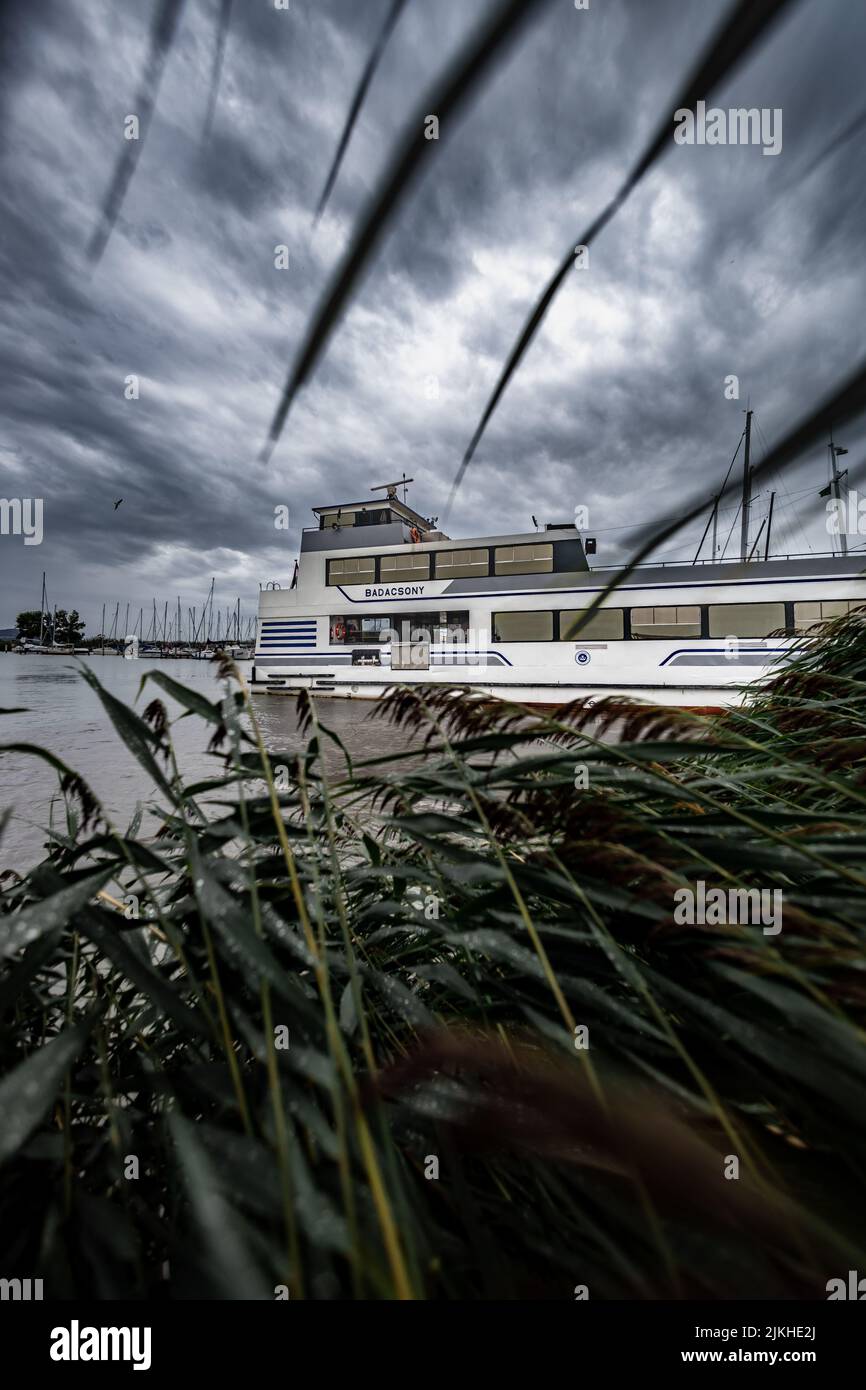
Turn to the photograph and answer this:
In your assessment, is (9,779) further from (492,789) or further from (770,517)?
(770,517)

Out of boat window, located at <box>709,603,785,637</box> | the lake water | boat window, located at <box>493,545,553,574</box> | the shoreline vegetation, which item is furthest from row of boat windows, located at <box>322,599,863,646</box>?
the shoreline vegetation

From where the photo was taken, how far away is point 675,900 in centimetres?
47

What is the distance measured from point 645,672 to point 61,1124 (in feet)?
32.9

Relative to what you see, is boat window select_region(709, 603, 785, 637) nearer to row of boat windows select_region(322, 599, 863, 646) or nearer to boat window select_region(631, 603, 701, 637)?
row of boat windows select_region(322, 599, 863, 646)

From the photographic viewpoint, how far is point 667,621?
9273mm

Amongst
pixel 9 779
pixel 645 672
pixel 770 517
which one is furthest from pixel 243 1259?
pixel 645 672

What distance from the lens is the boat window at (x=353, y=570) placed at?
11609mm

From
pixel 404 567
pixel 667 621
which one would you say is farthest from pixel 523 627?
pixel 404 567

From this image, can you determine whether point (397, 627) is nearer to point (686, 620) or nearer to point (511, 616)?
point (511, 616)

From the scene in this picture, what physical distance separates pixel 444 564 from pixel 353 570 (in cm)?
217

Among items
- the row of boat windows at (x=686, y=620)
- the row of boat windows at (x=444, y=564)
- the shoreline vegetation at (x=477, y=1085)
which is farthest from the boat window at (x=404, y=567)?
the shoreline vegetation at (x=477, y=1085)

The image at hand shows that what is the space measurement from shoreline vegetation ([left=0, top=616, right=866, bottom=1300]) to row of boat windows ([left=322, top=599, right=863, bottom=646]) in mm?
7815

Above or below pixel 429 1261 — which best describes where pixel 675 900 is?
above
